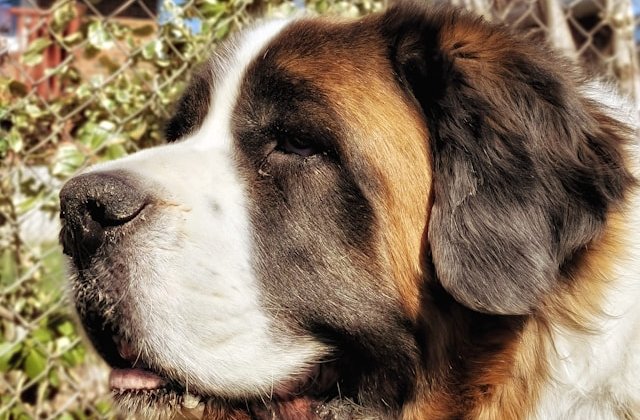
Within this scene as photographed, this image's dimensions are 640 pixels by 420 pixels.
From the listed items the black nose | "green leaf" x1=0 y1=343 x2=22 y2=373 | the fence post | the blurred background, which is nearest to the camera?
the black nose

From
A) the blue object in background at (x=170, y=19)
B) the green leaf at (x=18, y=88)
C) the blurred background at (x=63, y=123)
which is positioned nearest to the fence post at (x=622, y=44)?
the blurred background at (x=63, y=123)


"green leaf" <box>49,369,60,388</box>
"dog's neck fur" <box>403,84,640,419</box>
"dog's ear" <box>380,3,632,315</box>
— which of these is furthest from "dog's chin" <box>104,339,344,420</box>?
"green leaf" <box>49,369,60,388</box>

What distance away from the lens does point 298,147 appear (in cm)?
195

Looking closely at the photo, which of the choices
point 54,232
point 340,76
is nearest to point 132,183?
point 340,76

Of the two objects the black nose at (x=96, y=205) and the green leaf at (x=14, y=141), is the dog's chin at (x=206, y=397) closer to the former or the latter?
the black nose at (x=96, y=205)

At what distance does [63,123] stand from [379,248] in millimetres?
1986

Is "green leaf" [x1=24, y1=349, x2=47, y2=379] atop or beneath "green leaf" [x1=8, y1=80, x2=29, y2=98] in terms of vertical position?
beneath

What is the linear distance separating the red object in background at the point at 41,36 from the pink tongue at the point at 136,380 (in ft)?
5.62

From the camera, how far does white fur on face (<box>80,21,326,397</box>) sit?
1763 mm

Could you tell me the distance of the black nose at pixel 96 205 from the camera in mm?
1742

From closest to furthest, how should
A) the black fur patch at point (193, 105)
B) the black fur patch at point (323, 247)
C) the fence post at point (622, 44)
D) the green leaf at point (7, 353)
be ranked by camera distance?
the black fur patch at point (323, 247) < the black fur patch at point (193, 105) < the green leaf at point (7, 353) < the fence post at point (622, 44)

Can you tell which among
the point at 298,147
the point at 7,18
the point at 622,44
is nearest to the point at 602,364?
the point at 298,147

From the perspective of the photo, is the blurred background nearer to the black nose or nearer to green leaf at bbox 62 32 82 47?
green leaf at bbox 62 32 82 47

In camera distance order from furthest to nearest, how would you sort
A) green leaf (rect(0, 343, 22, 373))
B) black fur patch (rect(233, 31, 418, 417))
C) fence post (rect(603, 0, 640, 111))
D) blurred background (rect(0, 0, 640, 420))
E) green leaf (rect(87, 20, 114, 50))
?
fence post (rect(603, 0, 640, 111)) → green leaf (rect(87, 20, 114, 50)) → blurred background (rect(0, 0, 640, 420)) → green leaf (rect(0, 343, 22, 373)) → black fur patch (rect(233, 31, 418, 417))
